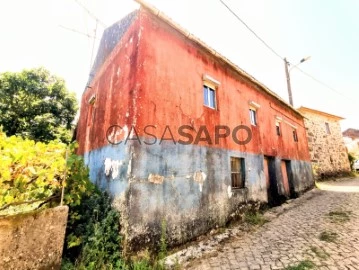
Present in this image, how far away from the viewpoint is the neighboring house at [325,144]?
1738 centimetres

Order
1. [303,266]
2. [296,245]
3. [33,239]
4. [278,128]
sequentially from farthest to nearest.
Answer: [278,128]
[296,245]
[303,266]
[33,239]

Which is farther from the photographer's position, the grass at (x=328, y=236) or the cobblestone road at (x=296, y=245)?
the grass at (x=328, y=236)

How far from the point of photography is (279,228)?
20.4 feet

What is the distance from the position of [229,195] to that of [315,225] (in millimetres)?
2566

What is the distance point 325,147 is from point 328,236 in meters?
16.3

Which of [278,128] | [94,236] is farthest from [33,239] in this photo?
[278,128]

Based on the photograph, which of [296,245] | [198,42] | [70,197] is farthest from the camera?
[198,42]

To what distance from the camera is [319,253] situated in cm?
430

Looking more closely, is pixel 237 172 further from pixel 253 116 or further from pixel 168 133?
pixel 168 133

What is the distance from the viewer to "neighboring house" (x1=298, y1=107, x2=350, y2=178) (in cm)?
1738

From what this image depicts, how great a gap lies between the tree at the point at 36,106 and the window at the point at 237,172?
1369cm

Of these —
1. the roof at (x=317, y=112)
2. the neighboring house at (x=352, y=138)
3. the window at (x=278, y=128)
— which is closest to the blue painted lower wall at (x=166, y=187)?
the window at (x=278, y=128)

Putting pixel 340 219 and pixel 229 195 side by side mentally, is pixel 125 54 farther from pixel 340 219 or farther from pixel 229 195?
pixel 340 219

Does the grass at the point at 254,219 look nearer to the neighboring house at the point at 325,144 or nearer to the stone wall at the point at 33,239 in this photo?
the stone wall at the point at 33,239
